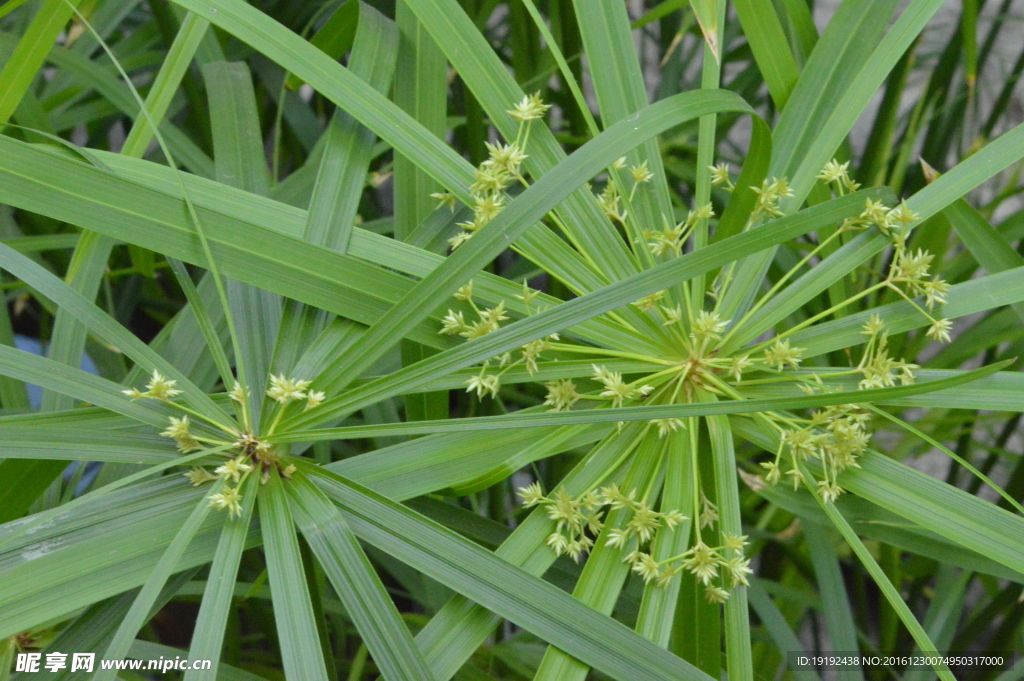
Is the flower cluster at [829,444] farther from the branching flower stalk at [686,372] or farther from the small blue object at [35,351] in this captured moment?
the small blue object at [35,351]

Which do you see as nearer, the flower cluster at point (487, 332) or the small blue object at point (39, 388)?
the flower cluster at point (487, 332)

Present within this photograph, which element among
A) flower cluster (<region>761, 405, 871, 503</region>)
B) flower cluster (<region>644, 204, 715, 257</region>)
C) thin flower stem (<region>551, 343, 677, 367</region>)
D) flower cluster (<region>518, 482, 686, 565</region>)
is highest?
flower cluster (<region>644, 204, 715, 257</region>)

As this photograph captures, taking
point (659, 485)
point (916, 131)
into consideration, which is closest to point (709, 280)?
point (659, 485)

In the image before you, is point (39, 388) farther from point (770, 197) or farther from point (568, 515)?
point (770, 197)

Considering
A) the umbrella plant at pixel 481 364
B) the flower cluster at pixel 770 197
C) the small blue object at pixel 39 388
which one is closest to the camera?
the umbrella plant at pixel 481 364

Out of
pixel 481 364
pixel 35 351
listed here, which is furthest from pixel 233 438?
pixel 35 351

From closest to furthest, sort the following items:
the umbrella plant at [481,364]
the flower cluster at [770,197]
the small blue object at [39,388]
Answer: the umbrella plant at [481,364], the flower cluster at [770,197], the small blue object at [39,388]

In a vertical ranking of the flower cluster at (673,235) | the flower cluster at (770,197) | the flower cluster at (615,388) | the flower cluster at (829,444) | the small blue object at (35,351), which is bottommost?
the flower cluster at (829,444)

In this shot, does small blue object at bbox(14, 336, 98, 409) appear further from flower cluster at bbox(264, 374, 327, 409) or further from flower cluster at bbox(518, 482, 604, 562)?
flower cluster at bbox(518, 482, 604, 562)

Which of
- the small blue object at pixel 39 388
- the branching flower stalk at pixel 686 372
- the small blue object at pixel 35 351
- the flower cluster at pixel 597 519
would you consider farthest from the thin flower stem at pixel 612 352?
the small blue object at pixel 35 351

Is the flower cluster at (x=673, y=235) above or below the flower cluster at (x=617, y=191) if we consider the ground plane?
below

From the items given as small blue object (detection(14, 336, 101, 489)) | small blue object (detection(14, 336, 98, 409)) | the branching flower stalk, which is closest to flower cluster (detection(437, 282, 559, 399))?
the branching flower stalk

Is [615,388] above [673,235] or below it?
below
